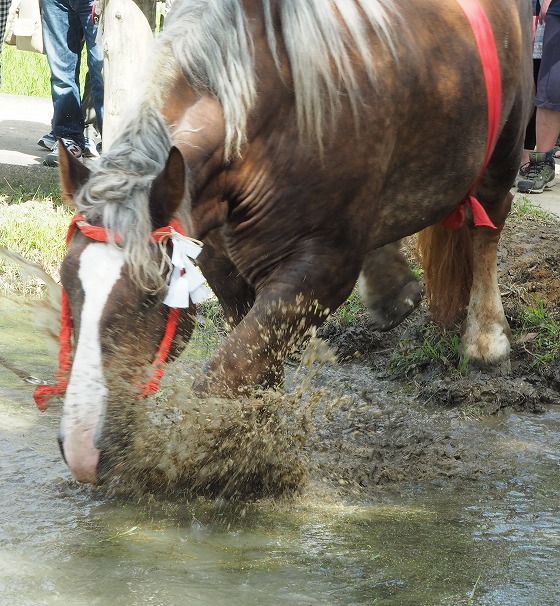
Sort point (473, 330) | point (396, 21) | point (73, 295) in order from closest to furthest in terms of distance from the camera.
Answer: point (73, 295)
point (396, 21)
point (473, 330)

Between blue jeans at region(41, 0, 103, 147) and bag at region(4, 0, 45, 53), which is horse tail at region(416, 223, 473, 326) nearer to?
blue jeans at region(41, 0, 103, 147)

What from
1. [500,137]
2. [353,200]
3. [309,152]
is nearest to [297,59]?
[309,152]

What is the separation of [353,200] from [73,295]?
38.9 inches

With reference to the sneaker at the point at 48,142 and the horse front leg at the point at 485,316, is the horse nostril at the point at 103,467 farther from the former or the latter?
the sneaker at the point at 48,142

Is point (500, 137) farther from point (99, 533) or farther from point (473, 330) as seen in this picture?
point (99, 533)

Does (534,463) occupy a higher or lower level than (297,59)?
lower

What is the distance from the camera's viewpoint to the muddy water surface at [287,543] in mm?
2430

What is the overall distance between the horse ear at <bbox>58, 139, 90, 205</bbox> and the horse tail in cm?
221

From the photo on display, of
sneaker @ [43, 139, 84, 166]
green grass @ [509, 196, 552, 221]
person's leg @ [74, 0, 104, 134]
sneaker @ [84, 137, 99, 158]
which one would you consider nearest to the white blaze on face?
green grass @ [509, 196, 552, 221]

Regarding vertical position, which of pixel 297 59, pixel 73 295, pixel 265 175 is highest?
pixel 297 59

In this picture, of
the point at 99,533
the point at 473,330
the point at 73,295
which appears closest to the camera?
the point at 73,295

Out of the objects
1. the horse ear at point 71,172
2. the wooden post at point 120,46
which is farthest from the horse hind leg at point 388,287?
the wooden post at point 120,46

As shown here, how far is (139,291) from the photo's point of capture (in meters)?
2.61

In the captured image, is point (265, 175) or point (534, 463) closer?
point (265, 175)
